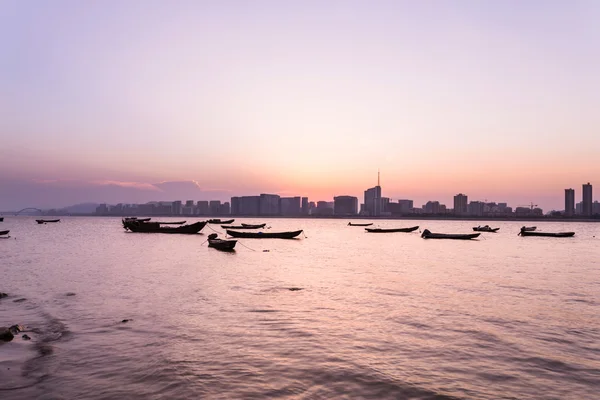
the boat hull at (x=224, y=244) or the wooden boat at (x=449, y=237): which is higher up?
the boat hull at (x=224, y=244)

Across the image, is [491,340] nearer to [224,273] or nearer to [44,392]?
[44,392]

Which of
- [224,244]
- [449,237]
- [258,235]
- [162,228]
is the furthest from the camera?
[162,228]

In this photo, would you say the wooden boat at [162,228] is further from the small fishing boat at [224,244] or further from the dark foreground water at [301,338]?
the dark foreground water at [301,338]

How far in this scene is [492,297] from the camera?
22047 mm

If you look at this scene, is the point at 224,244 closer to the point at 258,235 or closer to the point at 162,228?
the point at 258,235

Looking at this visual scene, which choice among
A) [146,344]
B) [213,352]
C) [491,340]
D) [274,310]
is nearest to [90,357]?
[146,344]

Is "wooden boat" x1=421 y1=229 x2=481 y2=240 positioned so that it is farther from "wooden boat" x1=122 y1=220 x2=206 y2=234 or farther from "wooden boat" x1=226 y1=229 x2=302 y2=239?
"wooden boat" x1=122 y1=220 x2=206 y2=234

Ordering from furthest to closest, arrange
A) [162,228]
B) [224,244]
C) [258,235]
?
[162,228] < [258,235] < [224,244]

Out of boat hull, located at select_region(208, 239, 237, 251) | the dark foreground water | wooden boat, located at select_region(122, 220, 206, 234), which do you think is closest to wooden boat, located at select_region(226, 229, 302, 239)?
wooden boat, located at select_region(122, 220, 206, 234)

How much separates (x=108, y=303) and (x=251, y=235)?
173 ft

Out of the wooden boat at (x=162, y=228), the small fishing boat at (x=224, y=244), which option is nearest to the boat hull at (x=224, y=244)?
the small fishing boat at (x=224, y=244)

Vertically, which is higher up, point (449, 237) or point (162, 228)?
point (162, 228)

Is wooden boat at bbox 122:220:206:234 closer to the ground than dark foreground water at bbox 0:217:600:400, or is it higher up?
higher up

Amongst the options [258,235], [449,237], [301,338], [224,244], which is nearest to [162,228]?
[258,235]
